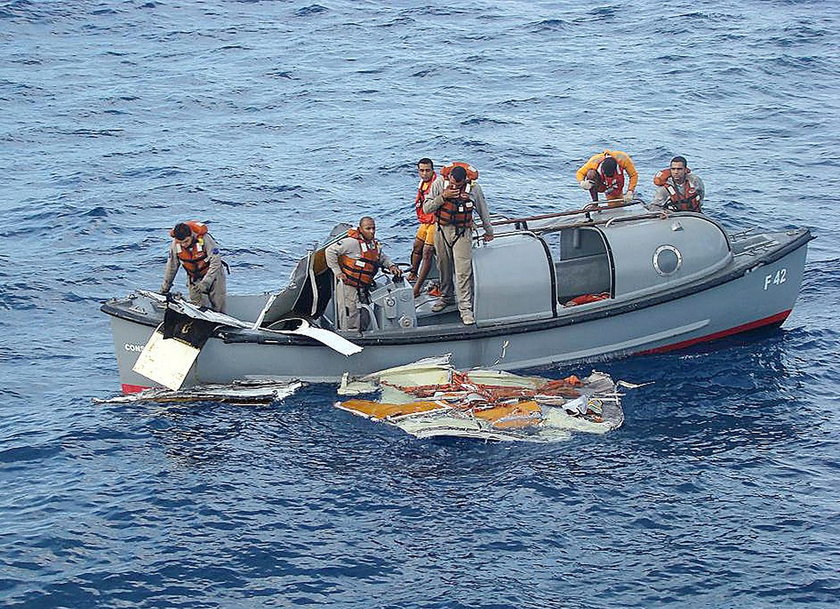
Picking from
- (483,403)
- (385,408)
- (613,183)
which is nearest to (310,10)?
(613,183)

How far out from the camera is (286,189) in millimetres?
31375

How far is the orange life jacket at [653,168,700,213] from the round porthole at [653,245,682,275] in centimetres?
165

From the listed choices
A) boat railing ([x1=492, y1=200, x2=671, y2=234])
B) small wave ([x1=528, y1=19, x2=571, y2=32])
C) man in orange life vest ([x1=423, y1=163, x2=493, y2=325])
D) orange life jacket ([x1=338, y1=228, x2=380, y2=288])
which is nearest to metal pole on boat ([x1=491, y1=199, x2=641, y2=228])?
boat railing ([x1=492, y1=200, x2=671, y2=234])

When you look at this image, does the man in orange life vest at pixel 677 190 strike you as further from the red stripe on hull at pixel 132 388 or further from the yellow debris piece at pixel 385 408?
the red stripe on hull at pixel 132 388

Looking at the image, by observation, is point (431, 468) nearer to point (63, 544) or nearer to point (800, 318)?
point (63, 544)

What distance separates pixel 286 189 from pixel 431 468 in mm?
15531

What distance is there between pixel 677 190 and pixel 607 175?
134cm

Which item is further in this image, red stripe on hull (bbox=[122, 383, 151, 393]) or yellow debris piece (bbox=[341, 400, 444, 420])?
red stripe on hull (bbox=[122, 383, 151, 393])

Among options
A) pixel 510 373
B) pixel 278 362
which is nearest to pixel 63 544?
pixel 278 362

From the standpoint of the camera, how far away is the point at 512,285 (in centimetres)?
1984

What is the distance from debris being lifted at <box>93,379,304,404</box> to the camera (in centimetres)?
1928

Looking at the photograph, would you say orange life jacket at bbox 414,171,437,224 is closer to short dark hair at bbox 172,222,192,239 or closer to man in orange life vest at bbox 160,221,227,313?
man in orange life vest at bbox 160,221,227,313

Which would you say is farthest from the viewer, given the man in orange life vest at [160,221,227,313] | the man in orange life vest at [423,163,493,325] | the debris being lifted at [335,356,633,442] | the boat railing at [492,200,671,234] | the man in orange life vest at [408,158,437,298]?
the man in orange life vest at [408,158,437,298]

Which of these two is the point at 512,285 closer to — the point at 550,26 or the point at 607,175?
the point at 607,175
